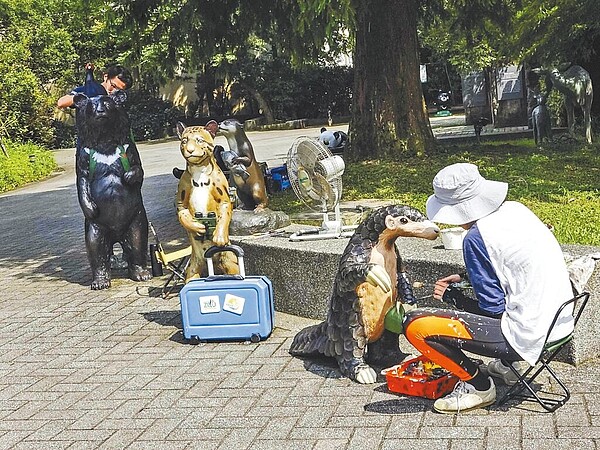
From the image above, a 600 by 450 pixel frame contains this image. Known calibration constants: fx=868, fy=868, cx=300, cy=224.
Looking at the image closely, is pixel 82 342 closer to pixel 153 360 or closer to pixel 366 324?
pixel 153 360

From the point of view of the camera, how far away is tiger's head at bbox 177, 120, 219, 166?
23.9ft

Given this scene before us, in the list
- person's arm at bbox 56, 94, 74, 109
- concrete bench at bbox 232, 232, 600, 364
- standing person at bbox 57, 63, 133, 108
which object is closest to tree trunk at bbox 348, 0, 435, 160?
standing person at bbox 57, 63, 133, 108

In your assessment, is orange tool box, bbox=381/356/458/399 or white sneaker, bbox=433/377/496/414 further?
orange tool box, bbox=381/356/458/399

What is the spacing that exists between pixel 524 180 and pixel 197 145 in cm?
445

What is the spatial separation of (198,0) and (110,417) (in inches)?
283

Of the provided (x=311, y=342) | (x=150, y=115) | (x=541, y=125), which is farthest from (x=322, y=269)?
(x=150, y=115)

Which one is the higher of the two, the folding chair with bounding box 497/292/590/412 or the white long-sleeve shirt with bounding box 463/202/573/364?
the white long-sleeve shirt with bounding box 463/202/573/364

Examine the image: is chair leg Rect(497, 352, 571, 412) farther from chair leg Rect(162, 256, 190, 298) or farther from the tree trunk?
the tree trunk

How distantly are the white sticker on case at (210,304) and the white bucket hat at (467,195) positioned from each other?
227 centimetres

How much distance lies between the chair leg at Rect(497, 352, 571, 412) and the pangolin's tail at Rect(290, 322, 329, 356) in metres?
1.37

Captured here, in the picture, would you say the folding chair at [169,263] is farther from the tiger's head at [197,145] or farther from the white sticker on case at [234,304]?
the white sticker on case at [234,304]

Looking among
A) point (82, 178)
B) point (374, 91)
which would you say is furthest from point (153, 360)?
point (374, 91)

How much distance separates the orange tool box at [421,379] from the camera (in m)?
5.01

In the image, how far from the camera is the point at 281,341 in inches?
257
